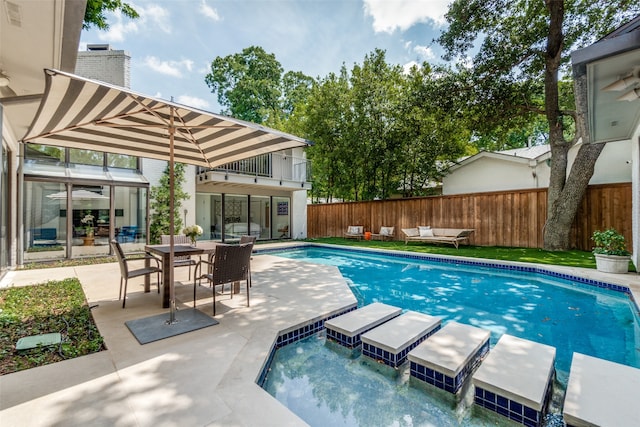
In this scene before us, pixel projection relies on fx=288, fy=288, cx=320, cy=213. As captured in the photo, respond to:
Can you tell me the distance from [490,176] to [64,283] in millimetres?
16885

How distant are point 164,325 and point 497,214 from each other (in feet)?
39.8

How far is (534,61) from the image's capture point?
1054 centimetres

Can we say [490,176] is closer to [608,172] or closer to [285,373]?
[608,172]

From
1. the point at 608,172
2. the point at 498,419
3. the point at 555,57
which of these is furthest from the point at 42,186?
Result: the point at 608,172

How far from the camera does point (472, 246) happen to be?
11773mm

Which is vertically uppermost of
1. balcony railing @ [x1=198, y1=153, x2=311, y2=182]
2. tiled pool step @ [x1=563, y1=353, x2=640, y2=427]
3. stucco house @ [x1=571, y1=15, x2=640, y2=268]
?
balcony railing @ [x1=198, y1=153, x2=311, y2=182]

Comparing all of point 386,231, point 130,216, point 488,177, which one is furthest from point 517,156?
point 130,216

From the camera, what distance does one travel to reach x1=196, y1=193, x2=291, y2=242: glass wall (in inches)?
526

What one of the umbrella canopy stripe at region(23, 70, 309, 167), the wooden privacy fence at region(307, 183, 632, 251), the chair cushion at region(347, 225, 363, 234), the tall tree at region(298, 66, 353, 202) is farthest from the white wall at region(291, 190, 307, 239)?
the umbrella canopy stripe at region(23, 70, 309, 167)

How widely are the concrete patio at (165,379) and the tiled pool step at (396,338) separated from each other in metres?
0.95

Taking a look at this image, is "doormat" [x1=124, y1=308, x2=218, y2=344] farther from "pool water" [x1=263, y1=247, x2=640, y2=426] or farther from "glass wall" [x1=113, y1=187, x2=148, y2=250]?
"glass wall" [x1=113, y1=187, x2=148, y2=250]

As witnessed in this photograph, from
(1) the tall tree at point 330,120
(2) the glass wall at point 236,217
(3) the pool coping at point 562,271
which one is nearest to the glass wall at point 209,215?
(2) the glass wall at point 236,217

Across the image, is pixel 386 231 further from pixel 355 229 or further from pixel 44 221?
pixel 44 221

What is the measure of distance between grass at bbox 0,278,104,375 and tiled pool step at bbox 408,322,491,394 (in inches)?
128
